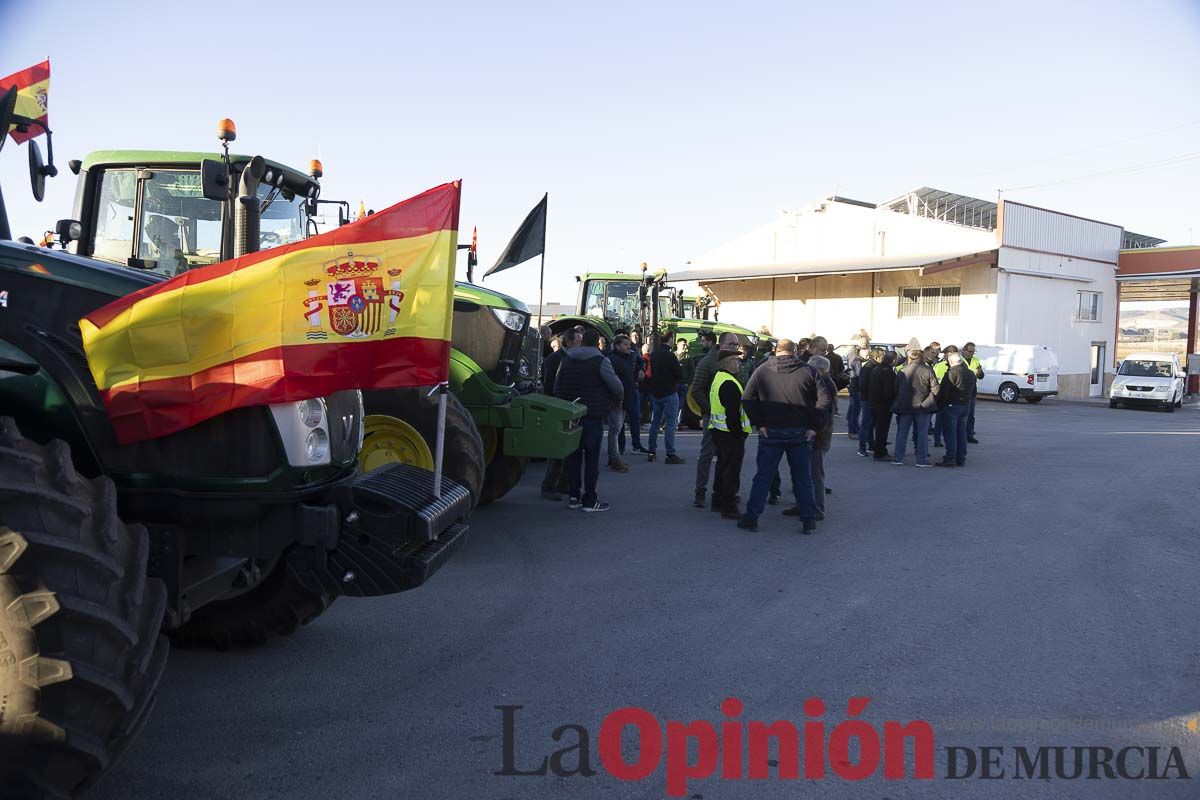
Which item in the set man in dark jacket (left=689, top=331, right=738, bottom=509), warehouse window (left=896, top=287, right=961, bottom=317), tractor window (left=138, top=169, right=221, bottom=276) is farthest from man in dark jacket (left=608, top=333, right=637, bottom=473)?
warehouse window (left=896, top=287, right=961, bottom=317)

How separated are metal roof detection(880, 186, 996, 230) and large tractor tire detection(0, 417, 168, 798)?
131ft

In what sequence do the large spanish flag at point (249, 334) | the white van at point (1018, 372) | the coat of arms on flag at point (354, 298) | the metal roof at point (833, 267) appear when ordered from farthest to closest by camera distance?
1. the metal roof at point (833, 267)
2. the white van at point (1018, 372)
3. the coat of arms on flag at point (354, 298)
4. the large spanish flag at point (249, 334)

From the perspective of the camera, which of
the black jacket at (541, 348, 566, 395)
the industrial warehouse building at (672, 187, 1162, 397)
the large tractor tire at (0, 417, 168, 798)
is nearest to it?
the large tractor tire at (0, 417, 168, 798)

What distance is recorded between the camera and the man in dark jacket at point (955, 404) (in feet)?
44.6

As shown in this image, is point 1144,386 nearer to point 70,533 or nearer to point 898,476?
point 898,476

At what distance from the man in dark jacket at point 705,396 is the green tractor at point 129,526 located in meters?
5.49

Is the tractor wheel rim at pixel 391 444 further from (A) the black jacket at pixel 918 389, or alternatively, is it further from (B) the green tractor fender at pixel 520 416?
(A) the black jacket at pixel 918 389

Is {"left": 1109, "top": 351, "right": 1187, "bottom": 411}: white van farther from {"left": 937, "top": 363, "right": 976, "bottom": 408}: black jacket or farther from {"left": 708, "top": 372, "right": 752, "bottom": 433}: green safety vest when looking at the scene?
{"left": 708, "top": 372, "right": 752, "bottom": 433}: green safety vest

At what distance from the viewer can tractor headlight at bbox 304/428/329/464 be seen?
387cm

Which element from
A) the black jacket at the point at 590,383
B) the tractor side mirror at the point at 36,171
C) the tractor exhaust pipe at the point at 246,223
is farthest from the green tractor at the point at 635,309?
the tractor exhaust pipe at the point at 246,223

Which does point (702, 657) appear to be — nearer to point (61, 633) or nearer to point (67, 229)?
point (61, 633)

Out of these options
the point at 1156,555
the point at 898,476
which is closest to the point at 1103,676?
the point at 1156,555

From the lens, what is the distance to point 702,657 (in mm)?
5289

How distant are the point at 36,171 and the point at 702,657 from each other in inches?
177
